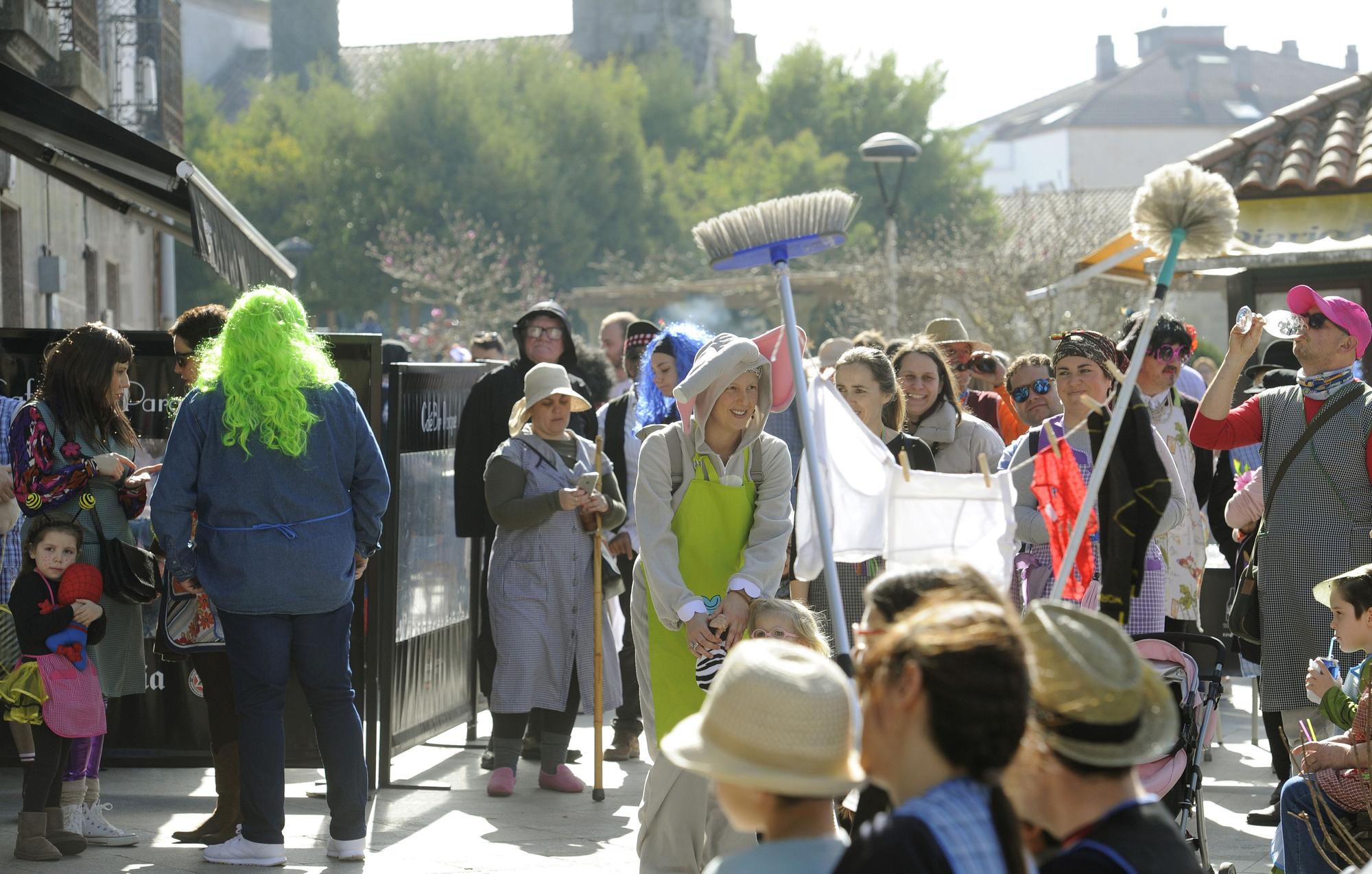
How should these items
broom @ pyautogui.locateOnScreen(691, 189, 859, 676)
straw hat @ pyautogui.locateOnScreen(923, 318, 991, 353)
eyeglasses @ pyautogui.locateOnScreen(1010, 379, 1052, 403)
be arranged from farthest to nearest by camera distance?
1. straw hat @ pyautogui.locateOnScreen(923, 318, 991, 353)
2. eyeglasses @ pyautogui.locateOnScreen(1010, 379, 1052, 403)
3. broom @ pyautogui.locateOnScreen(691, 189, 859, 676)

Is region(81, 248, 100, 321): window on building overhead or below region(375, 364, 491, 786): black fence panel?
overhead

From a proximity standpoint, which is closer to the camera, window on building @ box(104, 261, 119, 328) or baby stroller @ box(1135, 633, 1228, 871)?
baby stroller @ box(1135, 633, 1228, 871)

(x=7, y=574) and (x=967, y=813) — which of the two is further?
(x=7, y=574)

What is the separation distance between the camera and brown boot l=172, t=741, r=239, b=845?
6.61 m

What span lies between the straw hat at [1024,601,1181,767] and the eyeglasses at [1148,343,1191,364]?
500 centimetres

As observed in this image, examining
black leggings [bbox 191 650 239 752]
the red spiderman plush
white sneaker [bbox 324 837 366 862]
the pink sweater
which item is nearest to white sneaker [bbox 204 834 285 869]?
white sneaker [bbox 324 837 366 862]

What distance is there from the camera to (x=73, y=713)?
623cm

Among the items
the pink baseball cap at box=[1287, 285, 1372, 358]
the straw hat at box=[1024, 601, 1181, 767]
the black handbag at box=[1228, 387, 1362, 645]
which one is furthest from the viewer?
the black handbag at box=[1228, 387, 1362, 645]

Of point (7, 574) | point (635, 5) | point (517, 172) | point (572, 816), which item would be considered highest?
point (635, 5)

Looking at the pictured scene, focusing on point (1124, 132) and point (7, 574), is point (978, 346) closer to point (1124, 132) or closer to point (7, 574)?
point (7, 574)

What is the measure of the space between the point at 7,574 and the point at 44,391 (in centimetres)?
95

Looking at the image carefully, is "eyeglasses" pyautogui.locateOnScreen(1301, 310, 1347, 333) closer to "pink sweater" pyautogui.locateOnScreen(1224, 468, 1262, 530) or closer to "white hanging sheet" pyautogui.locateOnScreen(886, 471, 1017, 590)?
"pink sweater" pyautogui.locateOnScreen(1224, 468, 1262, 530)

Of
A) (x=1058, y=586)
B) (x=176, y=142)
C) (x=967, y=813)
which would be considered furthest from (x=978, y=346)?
(x=176, y=142)

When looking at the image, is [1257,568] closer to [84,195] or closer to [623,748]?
[623,748]
